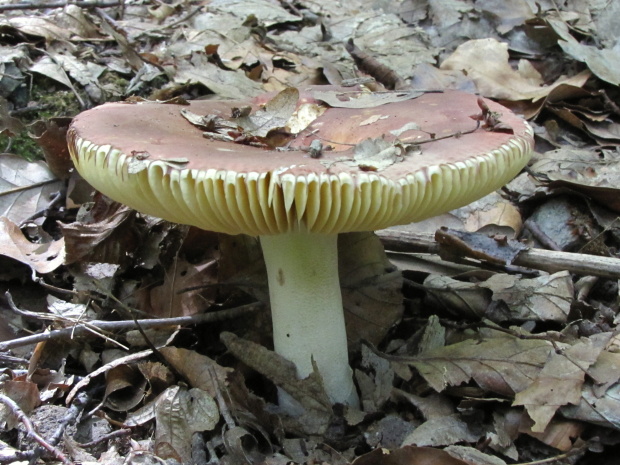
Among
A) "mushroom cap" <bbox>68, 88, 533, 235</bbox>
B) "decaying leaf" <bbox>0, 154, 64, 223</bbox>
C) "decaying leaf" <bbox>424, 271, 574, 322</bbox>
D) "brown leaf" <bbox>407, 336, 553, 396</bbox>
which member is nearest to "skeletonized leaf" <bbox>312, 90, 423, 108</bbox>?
"mushroom cap" <bbox>68, 88, 533, 235</bbox>

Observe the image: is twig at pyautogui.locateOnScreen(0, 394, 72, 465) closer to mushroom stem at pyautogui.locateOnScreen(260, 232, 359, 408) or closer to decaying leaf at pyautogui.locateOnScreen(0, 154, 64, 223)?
mushroom stem at pyautogui.locateOnScreen(260, 232, 359, 408)

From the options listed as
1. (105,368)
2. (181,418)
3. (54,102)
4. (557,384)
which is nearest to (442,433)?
(557,384)

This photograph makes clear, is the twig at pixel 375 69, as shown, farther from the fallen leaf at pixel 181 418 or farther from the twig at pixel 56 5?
the fallen leaf at pixel 181 418

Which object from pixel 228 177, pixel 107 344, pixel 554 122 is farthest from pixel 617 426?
pixel 554 122

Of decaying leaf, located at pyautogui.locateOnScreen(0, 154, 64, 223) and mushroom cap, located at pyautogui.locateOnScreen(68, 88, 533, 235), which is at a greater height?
mushroom cap, located at pyautogui.locateOnScreen(68, 88, 533, 235)

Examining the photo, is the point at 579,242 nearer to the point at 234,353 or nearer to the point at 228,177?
the point at 234,353

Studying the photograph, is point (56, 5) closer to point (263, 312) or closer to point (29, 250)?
point (29, 250)
